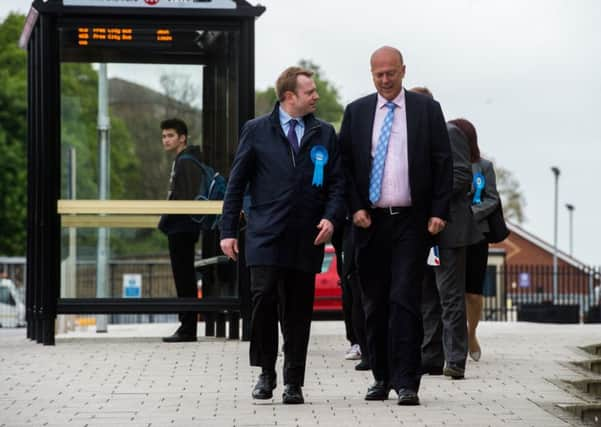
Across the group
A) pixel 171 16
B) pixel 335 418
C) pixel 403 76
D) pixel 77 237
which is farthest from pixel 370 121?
pixel 77 237

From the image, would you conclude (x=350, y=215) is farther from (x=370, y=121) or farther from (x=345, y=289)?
(x=345, y=289)

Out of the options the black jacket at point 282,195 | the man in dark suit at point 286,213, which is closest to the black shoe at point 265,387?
the man in dark suit at point 286,213

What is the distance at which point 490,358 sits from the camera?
12.1 metres

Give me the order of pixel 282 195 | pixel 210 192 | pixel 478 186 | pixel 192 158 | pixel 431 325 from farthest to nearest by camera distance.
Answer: pixel 192 158, pixel 210 192, pixel 478 186, pixel 431 325, pixel 282 195

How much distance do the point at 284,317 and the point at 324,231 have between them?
2.08ft

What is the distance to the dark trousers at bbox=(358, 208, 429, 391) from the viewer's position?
8.62 m

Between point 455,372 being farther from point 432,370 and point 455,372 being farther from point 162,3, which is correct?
point 162,3

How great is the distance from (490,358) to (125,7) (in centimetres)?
465

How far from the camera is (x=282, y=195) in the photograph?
28.7 ft

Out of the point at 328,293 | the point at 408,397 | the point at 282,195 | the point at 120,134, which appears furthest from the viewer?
the point at 328,293

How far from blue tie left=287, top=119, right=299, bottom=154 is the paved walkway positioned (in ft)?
4.95

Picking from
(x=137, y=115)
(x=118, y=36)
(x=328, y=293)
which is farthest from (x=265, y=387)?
(x=328, y=293)

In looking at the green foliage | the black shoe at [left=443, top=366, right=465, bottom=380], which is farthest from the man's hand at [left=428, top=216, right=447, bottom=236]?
the green foliage

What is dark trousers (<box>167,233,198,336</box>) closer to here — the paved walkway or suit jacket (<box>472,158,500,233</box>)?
the paved walkway
